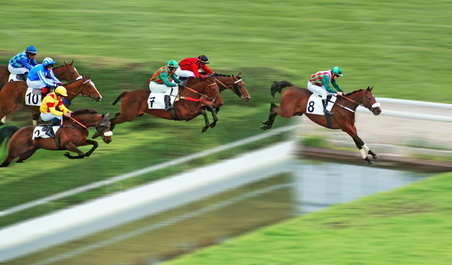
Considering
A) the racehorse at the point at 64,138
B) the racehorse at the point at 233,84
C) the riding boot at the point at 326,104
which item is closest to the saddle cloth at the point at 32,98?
the racehorse at the point at 64,138

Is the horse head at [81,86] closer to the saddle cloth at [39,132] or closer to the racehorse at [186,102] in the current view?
the racehorse at [186,102]

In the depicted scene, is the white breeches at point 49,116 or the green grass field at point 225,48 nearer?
the white breeches at point 49,116

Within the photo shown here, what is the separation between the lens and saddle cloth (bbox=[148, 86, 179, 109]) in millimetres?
20453

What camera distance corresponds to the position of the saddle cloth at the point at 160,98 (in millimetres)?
20453

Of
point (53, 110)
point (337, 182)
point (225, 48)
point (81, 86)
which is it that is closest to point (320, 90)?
point (81, 86)

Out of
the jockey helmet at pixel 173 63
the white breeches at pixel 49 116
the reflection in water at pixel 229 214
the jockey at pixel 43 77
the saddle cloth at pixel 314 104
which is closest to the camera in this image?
the white breeches at pixel 49 116

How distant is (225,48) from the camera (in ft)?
124

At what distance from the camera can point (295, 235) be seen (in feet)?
74.5

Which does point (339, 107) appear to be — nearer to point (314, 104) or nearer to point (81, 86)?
point (314, 104)

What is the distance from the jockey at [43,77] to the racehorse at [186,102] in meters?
1.45

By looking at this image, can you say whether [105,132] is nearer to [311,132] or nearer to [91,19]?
[311,132]

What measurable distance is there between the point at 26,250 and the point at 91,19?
20015 millimetres

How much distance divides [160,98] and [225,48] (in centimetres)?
1756

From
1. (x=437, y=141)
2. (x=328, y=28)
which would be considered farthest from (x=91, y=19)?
(x=437, y=141)
